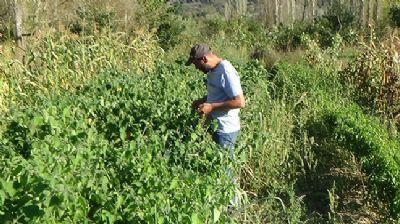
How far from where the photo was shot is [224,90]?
5.11 metres

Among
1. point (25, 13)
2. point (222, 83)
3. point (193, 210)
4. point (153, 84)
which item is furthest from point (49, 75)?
point (25, 13)

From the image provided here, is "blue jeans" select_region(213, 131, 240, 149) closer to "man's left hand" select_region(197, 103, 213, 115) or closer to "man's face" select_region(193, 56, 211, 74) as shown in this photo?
"man's left hand" select_region(197, 103, 213, 115)

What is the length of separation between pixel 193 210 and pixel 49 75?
189 inches

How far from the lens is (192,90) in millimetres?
6777

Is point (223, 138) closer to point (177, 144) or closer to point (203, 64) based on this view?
point (203, 64)

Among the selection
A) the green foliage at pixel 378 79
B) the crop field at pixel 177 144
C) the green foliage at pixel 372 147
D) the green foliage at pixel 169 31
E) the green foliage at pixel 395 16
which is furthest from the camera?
the green foliage at pixel 395 16

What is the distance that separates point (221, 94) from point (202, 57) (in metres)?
0.39

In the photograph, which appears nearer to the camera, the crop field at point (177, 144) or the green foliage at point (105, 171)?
the green foliage at point (105, 171)

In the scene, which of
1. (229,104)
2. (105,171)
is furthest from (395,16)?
(105,171)

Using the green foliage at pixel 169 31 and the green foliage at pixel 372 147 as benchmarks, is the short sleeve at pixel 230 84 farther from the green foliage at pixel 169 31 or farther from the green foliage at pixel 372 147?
the green foliage at pixel 169 31

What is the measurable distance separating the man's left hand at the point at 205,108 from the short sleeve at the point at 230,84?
9.0 inches

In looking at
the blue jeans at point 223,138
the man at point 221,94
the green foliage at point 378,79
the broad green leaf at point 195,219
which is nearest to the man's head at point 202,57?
the man at point 221,94

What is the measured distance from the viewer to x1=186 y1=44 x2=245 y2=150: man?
16.5 feet

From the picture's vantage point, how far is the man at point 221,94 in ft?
16.5
